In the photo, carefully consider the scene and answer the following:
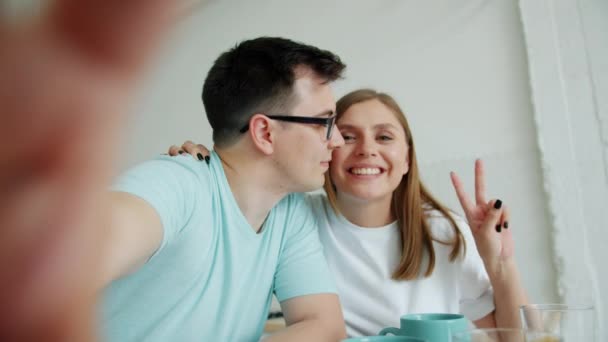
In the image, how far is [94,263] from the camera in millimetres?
92

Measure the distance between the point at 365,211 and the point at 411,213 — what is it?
0.12 meters

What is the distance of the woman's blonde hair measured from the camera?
1015mm

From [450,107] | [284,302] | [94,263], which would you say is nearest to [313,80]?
[284,302]

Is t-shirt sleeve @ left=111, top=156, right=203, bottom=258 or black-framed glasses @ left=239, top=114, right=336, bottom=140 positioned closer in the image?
t-shirt sleeve @ left=111, top=156, right=203, bottom=258

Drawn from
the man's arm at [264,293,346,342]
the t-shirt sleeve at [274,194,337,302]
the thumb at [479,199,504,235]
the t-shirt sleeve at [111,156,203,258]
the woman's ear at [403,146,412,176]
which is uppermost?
→ the woman's ear at [403,146,412,176]

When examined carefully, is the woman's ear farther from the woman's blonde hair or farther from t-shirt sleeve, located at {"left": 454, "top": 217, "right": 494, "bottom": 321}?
t-shirt sleeve, located at {"left": 454, "top": 217, "right": 494, "bottom": 321}

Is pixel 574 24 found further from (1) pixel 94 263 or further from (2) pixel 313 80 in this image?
(1) pixel 94 263

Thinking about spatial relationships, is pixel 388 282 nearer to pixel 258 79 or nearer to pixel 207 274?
pixel 207 274

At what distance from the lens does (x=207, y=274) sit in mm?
812

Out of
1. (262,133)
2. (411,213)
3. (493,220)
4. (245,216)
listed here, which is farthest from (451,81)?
(245,216)

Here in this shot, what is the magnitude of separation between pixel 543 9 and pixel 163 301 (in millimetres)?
1554

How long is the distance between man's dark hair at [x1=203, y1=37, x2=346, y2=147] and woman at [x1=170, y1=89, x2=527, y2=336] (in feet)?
→ 0.36

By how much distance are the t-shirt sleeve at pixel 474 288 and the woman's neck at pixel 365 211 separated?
8.5 inches

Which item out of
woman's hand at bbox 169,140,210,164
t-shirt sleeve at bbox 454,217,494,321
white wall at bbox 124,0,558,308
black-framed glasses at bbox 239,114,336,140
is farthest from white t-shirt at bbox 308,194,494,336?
white wall at bbox 124,0,558,308
